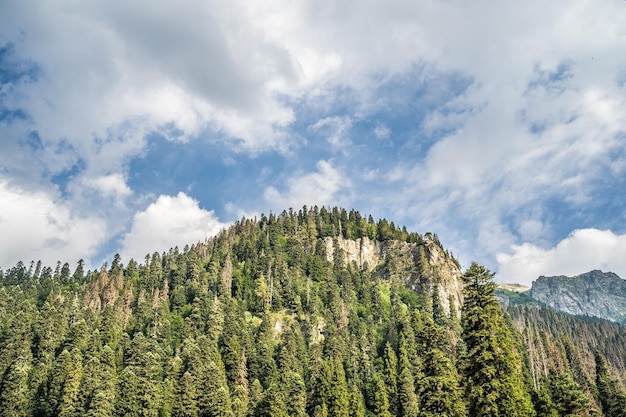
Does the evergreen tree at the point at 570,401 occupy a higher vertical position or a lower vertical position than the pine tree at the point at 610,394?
lower

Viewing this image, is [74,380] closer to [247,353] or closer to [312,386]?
[247,353]

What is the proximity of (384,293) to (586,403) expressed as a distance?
130681 mm

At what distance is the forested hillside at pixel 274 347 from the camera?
45.3m

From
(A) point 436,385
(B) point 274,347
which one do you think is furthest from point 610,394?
(A) point 436,385

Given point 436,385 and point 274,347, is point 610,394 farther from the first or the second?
point 436,385

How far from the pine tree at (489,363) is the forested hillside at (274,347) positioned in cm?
11

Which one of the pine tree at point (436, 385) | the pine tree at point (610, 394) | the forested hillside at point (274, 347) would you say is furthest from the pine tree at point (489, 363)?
the pine tree at point (610, 394)

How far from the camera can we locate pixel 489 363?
39.4 metres

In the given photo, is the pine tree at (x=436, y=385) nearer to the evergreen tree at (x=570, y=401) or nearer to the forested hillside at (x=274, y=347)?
the forested hillside at (x=274, y=347)

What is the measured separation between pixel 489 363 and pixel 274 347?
283ft

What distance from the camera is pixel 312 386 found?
90.2 meters

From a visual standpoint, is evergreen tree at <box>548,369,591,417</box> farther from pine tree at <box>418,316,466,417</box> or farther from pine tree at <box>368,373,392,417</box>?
pine tree at <box>368,373,392,417</box>

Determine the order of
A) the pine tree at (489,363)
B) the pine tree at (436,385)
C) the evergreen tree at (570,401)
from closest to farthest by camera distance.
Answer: the pine tree at (489,363) → the pine tree at (436,385) → the evergreen tree at (570,401)

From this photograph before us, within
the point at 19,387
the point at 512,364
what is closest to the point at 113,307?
the point at 19,387
